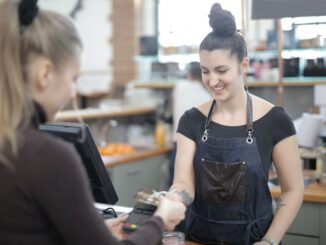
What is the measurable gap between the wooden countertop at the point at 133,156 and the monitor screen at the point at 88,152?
2.02m

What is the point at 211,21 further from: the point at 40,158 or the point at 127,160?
the point at 127,160

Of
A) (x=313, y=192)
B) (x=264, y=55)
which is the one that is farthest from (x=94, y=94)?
(x=313, y=192)

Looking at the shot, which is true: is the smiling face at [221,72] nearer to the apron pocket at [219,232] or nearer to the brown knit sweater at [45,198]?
the apron pocket at [219,232]

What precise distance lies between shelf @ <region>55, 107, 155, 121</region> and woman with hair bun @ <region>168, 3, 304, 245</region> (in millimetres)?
2122

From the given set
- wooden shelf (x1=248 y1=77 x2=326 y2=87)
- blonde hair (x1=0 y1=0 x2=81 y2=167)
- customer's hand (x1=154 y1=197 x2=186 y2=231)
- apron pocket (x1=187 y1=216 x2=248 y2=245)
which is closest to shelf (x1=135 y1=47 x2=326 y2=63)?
wooden shelf (x1=248 y1=77 x2=326 y2=87)

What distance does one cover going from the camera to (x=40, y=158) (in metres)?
0.97

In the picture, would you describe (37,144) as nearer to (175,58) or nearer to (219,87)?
(219,87)

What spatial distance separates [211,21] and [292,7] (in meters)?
0.50

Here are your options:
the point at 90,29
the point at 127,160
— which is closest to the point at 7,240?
the point at 127,160

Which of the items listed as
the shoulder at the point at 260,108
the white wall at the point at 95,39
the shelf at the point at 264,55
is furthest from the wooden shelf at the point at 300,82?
the white wall at the point at 95,39

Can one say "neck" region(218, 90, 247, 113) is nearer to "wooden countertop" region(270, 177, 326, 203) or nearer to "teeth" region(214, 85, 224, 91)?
"teeth" region(214, 85, 224, 91)

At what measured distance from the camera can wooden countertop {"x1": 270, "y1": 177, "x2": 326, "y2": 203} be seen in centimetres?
256

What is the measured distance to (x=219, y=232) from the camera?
5.97 ft

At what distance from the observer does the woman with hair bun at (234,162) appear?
5.91 feet
